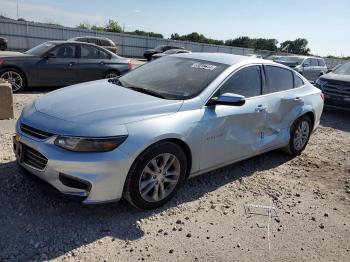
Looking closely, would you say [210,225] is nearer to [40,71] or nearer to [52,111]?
[52,111]

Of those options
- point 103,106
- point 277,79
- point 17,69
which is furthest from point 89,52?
point 103,106

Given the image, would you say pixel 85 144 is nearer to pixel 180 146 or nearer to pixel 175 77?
pixel 180 146

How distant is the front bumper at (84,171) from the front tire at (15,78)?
6.52m

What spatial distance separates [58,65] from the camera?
9.99 metres

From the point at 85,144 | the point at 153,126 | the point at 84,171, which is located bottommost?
the point at 84,171

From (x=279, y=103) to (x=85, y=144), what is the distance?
3.05 m

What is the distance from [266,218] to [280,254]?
0.66m

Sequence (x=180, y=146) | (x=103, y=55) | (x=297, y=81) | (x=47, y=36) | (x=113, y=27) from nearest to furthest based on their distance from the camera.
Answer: (x=180, y=146) < (x=297, y=81) < (x=103, y=55) < (x=47, y=36) < (x=113, y=27)

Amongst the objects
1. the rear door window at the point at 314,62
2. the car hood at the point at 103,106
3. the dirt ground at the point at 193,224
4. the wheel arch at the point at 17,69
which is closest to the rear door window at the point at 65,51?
the wheel arch at the point at 17,69

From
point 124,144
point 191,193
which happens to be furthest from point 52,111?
point 191,193

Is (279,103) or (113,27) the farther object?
(113,27)

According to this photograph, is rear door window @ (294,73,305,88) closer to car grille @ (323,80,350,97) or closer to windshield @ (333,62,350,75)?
car grille @ (323,80,350,97)

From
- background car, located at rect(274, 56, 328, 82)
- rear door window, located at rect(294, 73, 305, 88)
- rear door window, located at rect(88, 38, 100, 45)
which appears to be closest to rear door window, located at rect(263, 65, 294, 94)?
rear door window, located at rect(294, 73, 305, 88)

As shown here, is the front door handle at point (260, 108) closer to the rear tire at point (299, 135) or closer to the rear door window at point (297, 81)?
the rear tire at point (299, 135)
